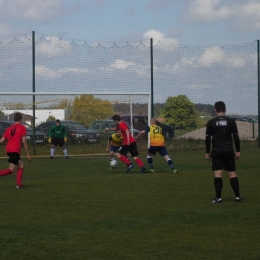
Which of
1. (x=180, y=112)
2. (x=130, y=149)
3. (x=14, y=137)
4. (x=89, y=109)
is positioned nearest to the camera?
(x=14, y=137)

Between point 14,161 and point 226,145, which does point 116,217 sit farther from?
point 14,161

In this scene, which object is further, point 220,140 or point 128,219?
point 220,140

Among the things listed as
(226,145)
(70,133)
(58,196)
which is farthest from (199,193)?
(70,133)

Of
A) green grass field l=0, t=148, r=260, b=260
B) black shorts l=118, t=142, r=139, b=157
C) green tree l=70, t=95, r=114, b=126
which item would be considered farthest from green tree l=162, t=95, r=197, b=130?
green grass field l=0, t=148, r=260, b=260

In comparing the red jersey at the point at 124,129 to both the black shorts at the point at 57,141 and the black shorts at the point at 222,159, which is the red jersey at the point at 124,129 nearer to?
the black shorts at the point at 57,141

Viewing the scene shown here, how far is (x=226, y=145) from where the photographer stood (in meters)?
11.9

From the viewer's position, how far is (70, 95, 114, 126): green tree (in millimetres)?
28328

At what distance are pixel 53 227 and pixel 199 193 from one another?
486 cm

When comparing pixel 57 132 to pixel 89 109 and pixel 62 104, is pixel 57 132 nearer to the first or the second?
pixel 62 104

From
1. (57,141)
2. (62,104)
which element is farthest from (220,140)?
(62,104)

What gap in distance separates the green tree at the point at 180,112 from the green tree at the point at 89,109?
10.9 ft

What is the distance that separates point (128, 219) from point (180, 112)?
69.9 feet

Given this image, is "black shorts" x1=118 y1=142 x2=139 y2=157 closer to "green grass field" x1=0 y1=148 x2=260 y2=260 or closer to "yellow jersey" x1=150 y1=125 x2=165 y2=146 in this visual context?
"yellow jersey" x1=150 y1=125 x2=165 y2=146

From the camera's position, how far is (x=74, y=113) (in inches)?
1120
